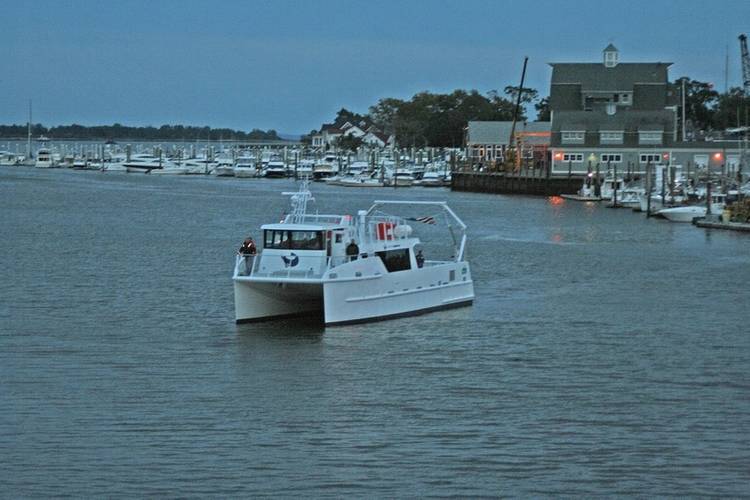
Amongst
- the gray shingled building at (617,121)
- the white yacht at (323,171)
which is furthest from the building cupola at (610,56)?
the white yacht at (323,171)

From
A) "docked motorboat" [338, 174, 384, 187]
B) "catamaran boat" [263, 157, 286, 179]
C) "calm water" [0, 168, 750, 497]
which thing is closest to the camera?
"calm water" [0, 168, 750, 497]

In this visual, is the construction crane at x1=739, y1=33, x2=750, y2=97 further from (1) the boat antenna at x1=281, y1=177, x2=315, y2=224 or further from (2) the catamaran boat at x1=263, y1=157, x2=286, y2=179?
(1) the boat antenna at x1=281, y1=177, x2=315, y2=224

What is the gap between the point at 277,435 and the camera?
26031 millimetres

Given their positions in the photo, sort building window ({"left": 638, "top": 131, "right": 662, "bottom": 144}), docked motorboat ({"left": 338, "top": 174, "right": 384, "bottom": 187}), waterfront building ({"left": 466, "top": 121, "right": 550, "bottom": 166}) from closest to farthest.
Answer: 1. building window ({"left": 638, "top": 131, "right": 662, "bottom": 144})
2. docked motorboat ({"left": 338, "top": 174, "right": 384, "bottom": 187})
3. waterfront building ({"left": 466, "top": 121, "right": 550, "bottom": 166})

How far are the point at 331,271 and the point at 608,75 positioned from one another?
373 feet

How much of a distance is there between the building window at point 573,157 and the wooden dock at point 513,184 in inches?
128

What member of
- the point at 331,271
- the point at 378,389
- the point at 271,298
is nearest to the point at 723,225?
the point at 271,298

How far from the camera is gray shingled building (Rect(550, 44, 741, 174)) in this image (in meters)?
134

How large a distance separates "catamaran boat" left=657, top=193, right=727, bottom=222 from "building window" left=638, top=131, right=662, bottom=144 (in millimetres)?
43869

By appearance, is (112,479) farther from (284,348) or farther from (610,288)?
(610,288)

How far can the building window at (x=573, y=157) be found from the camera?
445ft

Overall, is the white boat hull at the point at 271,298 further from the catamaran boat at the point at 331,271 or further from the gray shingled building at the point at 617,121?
the gray shingled building at the point at 617,121

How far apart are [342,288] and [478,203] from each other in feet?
270

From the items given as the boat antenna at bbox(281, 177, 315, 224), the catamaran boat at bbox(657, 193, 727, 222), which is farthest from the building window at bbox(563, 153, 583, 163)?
the boat antenna at bbox(281, 177, 315, 224)
